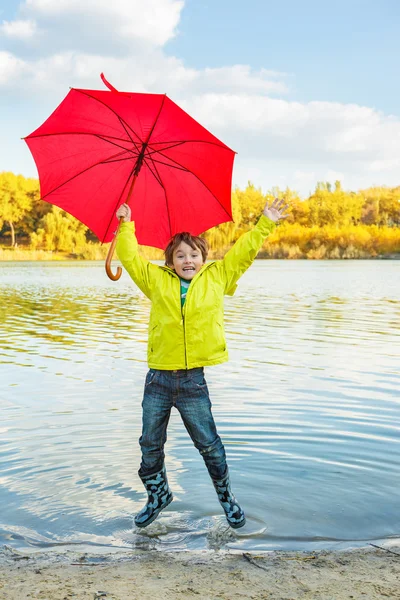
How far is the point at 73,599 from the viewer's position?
3.26 meters

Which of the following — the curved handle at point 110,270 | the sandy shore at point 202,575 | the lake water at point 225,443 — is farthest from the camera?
the lake water at point 225,443

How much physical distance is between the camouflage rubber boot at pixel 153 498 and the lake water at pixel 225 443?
0.07 m

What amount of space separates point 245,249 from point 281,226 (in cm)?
7149

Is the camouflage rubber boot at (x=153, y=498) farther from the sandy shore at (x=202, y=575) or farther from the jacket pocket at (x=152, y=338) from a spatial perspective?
the jacket pocket at (x=152, y=338)

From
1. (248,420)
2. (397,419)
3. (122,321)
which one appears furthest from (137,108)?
(122,321)

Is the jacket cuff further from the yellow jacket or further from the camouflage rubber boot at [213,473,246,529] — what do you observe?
the camouflage rubber boot at [213,473,246,529]

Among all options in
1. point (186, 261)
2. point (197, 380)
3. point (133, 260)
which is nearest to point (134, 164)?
point (133, 260)

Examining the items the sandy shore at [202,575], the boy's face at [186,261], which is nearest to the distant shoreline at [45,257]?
the boy's face at [186,261]

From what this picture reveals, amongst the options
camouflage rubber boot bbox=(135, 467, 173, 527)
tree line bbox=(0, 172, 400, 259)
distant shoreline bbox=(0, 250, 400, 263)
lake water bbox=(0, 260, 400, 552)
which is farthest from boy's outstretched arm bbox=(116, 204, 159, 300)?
distant shoreline bbox=(0, 250, 400, 263)

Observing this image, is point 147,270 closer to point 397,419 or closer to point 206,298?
point 206,298

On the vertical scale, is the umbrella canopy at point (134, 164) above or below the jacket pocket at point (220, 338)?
above

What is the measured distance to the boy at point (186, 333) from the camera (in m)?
4.21

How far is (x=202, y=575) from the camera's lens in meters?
3.63

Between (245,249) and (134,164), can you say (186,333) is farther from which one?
(134,164)
